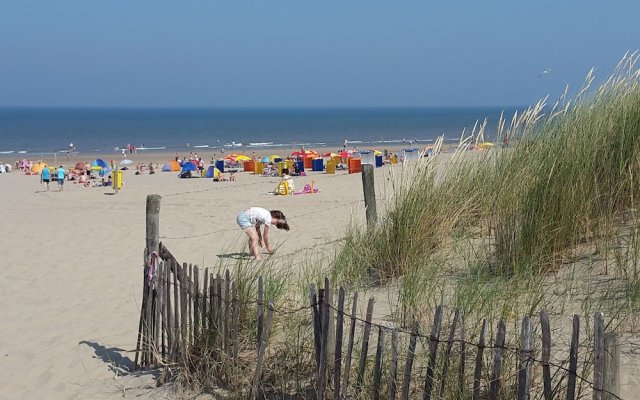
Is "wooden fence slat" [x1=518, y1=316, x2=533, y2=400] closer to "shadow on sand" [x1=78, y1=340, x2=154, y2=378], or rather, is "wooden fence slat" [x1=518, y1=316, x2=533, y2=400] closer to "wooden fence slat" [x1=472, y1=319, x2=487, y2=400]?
"wooden fence slat" [x1=472, y1=319, x2=487, y2=400]

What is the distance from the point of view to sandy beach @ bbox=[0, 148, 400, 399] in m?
5.76

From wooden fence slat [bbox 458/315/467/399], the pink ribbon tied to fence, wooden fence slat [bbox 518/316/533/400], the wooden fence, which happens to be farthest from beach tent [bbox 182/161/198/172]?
wooden fence slat [bbox 518/316/533/400]

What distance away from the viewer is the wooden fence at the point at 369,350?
2.97 meters

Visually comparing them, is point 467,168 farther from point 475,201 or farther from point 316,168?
point 316,168

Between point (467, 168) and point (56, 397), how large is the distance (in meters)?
3.60

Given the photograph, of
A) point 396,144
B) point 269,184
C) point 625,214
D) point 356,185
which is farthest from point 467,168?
point 396,144

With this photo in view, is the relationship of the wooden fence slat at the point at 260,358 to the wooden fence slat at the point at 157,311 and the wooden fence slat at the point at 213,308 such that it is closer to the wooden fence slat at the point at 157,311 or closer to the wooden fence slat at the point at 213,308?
the wooden fence slat at the point at 213,308

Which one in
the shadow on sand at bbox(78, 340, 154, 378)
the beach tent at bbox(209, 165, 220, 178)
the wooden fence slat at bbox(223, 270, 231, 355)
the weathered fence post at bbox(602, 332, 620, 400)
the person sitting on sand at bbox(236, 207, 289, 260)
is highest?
the weathered fence post at bbox(602, 332, 620, 400)

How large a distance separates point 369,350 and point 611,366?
5.54 ft

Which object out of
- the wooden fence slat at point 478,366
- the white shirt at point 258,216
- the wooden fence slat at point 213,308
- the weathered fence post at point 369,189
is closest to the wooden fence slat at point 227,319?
the wooden fence slat at point 213,308

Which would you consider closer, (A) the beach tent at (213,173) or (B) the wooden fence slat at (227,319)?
(B) the wooden fence slat at (227,319)

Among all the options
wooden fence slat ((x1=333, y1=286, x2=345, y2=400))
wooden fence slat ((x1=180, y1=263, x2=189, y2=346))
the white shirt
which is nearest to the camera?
wooden fence slat ((x1=333, y1=286, x2=345, y2=400))

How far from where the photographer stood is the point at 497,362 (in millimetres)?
3068

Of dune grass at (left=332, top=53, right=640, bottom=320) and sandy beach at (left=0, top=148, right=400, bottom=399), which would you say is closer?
dune grass at (left=332, top=53, right=640, bottom=320)
